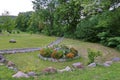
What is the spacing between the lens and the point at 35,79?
278 inches

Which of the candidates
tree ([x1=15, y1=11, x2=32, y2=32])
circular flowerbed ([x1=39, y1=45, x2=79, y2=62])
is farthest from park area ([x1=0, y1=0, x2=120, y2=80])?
tree ([x1=15, y1=11, x2=32, y2=32])

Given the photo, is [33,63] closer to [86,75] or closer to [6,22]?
[86,75]

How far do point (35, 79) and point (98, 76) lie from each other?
2221mm

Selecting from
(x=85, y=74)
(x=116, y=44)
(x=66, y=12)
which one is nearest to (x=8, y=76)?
(x=85, y=74)

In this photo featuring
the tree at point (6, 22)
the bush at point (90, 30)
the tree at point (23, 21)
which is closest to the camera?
the bush at point (90, 30)

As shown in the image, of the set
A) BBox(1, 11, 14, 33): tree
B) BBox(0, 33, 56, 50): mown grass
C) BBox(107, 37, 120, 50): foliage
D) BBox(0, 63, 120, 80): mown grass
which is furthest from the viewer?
BBox(1, 11, 14, 33): tree

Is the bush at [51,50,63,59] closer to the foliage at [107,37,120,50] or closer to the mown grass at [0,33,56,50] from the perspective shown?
the mown grass at [0,33,56,50]

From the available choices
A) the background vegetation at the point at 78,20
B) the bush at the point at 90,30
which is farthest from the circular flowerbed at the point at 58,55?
the bush at the point at 90,30

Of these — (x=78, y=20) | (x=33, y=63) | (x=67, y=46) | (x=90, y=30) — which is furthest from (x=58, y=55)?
(x=78, y=20)

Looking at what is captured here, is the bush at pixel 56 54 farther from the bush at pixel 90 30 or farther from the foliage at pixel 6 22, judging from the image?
the foliage at pixel 6 22

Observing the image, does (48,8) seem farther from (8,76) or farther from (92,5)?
(8,76)

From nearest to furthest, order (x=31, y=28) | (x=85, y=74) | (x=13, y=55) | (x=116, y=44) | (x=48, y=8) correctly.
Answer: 1. (x=85, y=74)
2. (x=13, y=55)
3. (x=116, y=44)
4. (x=48, y=8)
5. (x=31, y=28)

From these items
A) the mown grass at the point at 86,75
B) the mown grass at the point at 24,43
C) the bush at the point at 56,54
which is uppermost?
the mown grass at the point at 86,75

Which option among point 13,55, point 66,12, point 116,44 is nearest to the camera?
point 13,55
